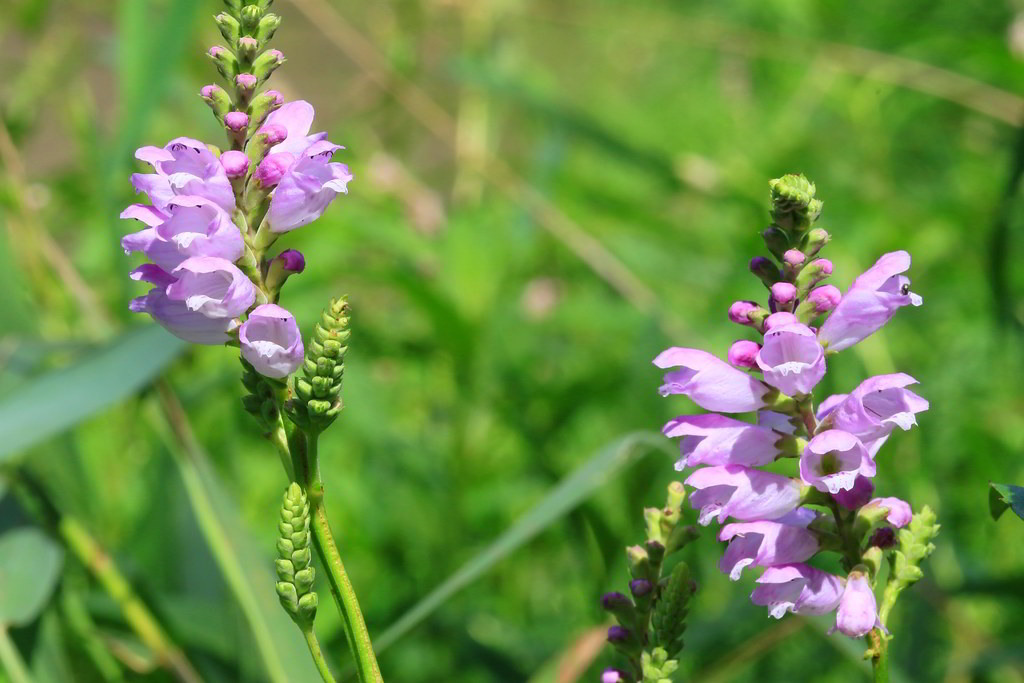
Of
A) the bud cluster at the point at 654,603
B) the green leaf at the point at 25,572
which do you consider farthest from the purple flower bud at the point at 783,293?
the green leaf at the point at 25,572

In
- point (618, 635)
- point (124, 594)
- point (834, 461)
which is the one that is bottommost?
point (124, 594)

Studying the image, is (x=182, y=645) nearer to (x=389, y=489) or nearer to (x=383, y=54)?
(x=389, y=489)

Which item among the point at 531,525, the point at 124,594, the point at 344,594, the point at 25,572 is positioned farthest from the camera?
the point at 124,594

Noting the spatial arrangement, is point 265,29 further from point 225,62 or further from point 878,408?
point 878,408

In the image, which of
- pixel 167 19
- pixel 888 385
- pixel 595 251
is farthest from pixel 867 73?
pixel 888 385

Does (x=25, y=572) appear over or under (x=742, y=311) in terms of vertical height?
under

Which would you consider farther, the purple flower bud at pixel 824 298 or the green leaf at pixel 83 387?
the green leaf at pixel 83 387

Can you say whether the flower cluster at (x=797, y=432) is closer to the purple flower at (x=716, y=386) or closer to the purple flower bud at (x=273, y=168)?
the purple flower at (x=716, y=386)

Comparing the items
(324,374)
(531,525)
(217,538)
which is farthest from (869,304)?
(217,538)
